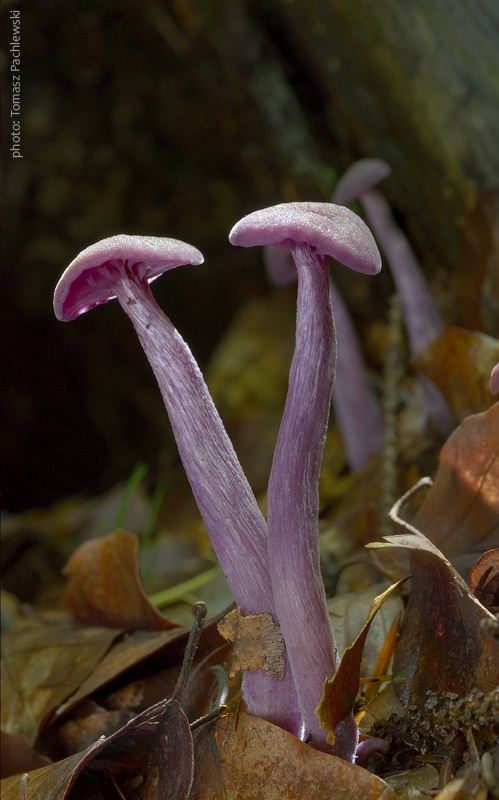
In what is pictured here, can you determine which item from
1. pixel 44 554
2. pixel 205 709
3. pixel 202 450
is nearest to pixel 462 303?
pixel 202 450

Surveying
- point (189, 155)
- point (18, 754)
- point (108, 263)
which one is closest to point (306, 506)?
point (108, 263)

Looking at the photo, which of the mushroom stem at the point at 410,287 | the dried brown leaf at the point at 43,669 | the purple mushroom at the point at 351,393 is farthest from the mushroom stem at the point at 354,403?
the dried brown leaf at the point at 43,669

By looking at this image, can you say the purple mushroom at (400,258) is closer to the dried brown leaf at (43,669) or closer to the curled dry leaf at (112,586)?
the curled dry leaf at (112,586)

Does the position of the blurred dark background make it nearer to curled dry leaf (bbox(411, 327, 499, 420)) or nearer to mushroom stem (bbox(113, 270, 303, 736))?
curled dry leaf (bbox(411, 327, 499, 420))

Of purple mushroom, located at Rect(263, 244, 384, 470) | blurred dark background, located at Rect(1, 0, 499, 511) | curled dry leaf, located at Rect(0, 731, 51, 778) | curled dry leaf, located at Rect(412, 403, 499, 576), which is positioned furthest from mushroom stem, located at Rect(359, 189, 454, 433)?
curled dry leaf, located at Rect(0, 731, 51, 778)

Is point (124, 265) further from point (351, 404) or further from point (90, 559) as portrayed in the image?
point (351, 404)

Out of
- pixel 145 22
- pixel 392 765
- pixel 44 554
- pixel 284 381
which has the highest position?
pixel 145 22

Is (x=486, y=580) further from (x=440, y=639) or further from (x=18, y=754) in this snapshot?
(x=18, y=754)
